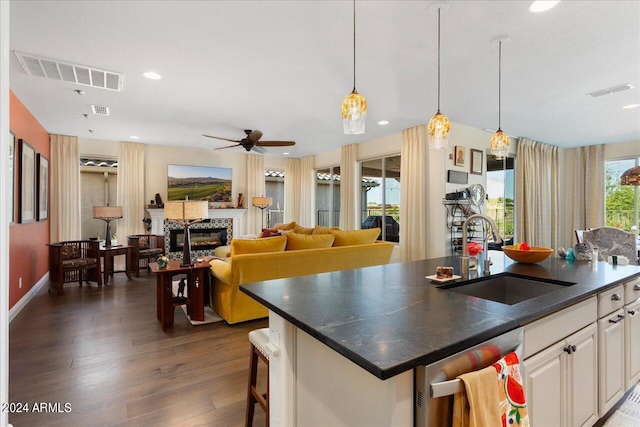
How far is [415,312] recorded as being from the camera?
1.22m

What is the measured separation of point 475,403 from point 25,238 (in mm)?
5342

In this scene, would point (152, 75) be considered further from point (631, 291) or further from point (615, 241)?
point (615, 241)

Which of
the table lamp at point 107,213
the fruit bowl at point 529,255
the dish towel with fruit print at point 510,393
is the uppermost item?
the table lamp at point 107,213

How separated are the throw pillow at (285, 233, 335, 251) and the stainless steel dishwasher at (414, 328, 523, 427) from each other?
277 cm

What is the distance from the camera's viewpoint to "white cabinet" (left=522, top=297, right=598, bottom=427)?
1271 millimetres

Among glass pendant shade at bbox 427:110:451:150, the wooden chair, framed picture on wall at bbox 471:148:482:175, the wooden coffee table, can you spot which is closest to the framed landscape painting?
the wooden chair

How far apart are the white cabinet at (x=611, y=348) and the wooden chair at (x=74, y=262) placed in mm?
5898

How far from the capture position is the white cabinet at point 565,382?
129 centimetres

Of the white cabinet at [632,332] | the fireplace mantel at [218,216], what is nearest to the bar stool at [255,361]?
the white cabinet at [632,332]

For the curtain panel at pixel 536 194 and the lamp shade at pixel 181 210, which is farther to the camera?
the curtain panel at pixel 536 194

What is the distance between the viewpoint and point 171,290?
3373 millimetres

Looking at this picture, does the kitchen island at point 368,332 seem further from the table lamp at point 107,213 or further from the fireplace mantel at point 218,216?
the fireplace mantel at point 218,216

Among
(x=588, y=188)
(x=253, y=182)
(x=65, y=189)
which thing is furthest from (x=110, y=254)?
(x=588, y=188)

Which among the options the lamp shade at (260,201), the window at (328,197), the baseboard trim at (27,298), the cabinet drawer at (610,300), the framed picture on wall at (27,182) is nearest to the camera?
the cabinet drawer at (610,300)
